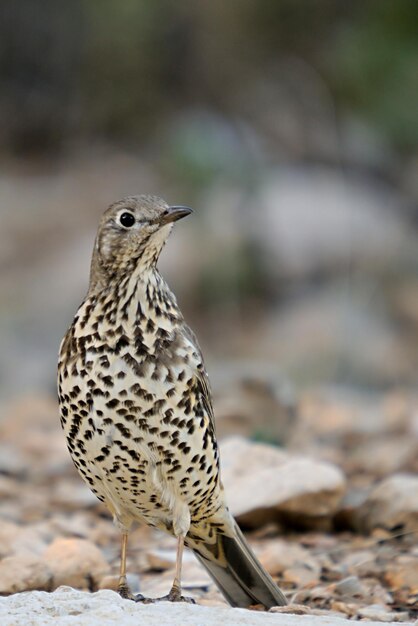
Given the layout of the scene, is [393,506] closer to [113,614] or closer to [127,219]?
[127,219]

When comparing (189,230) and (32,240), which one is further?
(32,240)

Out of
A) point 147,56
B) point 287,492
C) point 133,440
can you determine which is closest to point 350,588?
point 287,492

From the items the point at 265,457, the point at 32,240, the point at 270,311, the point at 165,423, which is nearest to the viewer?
the point at 165,423

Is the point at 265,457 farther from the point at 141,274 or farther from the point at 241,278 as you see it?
the point at 241,278

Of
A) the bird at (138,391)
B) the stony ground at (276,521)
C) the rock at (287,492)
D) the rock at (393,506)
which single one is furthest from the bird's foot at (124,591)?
the rock at (393,506)

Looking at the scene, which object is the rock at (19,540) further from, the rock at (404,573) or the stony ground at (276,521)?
the rock at (404,573)

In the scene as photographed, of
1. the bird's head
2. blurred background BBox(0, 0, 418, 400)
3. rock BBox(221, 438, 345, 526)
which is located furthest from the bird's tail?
blurred background BBox(0, 0, 418, 400)

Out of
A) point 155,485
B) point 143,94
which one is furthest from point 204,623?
point 143,94

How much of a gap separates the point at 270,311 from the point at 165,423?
8.20 metres

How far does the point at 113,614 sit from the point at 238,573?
1.31 meters

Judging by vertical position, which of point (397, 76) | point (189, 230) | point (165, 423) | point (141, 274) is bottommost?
point (165, 423)

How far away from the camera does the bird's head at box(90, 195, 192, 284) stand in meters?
4.37

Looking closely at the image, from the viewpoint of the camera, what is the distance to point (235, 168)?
13.4 metres

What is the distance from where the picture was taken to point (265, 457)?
6.17 m
